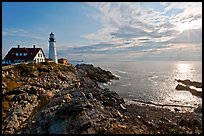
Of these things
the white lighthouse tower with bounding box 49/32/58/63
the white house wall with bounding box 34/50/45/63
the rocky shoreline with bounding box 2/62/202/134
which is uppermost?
the white lighthouse tower with bounding box 49/32/58/63

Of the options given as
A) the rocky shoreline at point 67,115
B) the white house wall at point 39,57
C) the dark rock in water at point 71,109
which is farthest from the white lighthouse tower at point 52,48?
the dark rock in water at point 71,109

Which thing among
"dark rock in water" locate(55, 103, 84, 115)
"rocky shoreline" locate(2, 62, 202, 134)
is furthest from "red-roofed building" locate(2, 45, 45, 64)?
"dark rock in water" locate(55, 103, 84, 115)

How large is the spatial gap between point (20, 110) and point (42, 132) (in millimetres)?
5414

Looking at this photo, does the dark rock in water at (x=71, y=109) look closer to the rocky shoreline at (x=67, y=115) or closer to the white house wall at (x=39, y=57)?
the rocky shoreline at (x=67, y=115)

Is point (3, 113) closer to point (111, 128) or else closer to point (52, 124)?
point (52, 124)

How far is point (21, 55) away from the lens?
4269 centimetres

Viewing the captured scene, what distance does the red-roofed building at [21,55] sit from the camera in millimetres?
42156

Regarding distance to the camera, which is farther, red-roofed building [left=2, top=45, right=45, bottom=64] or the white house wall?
the white house wall

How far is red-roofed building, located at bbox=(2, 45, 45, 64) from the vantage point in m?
42.2

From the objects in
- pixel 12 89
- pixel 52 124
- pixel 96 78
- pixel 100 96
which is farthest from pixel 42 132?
pixel 96 78

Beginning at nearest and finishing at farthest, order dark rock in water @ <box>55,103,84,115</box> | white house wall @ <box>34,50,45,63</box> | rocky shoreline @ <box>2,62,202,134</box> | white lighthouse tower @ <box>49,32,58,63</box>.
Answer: rocky shoreline @ <box>2,62,202,134</box>, dark rock in water @ <box>55,103,84,115</box>, white house wall @ <box>34,50,45,63</box>, white lighthouse tower @ <box>49,32,58,63</box>

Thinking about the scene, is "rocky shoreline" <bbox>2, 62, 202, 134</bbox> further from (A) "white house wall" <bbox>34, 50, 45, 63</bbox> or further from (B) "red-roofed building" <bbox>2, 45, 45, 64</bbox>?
(A) "white house wall" <bbox>34, 50, 45, 63</bbox>

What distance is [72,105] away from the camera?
683 inches

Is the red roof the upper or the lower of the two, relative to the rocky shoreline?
upper
